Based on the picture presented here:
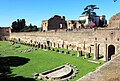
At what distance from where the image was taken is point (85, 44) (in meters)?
26.3

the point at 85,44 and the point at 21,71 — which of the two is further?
the point at 85,44

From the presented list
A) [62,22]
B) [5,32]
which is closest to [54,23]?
[62,22]

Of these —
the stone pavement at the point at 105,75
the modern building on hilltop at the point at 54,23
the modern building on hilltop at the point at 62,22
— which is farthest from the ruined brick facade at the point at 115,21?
the stone pavement at the point at 105,75

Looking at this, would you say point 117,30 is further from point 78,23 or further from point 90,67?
point 78,23

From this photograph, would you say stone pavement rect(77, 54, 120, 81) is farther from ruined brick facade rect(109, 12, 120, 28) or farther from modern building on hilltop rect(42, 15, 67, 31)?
modern building on hilltop rect(42, 15, 67, 31)

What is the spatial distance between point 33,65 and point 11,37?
141 feet

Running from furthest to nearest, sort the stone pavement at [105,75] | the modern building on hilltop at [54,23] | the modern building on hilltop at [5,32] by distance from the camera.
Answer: the modern building on hilltop at [5,32]
the modern building on hilltop at [54,23]
the stone pavement at [105,75]

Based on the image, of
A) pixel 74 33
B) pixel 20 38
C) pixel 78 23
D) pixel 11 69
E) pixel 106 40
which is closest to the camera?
pixel 11 69

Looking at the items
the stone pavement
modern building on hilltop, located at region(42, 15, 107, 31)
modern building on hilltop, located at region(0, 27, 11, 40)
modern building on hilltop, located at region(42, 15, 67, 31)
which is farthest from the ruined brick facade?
modern building on hilltop, located at region(0, 27, 11, 40)

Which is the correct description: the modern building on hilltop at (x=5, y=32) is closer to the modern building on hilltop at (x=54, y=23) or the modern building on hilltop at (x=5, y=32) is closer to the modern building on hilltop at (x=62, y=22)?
the modern building on hilltop at (x=62, y=22)

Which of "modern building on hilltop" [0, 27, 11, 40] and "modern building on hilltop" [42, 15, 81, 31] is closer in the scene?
"modern building on hilltop" [42, 15, 81, 31]

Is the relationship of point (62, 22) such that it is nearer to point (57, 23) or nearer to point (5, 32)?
point (57, 23)

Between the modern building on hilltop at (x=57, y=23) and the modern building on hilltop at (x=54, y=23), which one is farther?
the modern building on hilltop at (x=54, y=23)

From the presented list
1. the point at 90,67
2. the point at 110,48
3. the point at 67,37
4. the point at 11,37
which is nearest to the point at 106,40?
the point at 110,48
